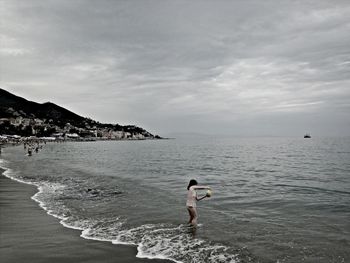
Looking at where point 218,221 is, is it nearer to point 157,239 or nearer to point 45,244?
point 157,239

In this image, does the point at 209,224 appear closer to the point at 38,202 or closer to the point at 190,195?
the point at 190,195

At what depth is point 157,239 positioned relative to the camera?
11602 millimetres

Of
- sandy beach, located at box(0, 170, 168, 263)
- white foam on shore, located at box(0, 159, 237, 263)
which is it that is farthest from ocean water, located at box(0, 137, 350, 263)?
sandy beach, located at box(0, 170, 168, 263)

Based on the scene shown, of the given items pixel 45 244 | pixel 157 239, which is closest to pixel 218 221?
pixel 157 239

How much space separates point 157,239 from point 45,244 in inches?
149

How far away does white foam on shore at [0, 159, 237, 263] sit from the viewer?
9891mm

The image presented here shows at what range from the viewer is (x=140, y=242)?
1116cm

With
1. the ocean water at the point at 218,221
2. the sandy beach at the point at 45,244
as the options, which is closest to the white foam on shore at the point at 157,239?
the ocean water at the point at 218,221

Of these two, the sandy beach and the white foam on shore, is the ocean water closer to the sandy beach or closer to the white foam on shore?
the white foam on shore

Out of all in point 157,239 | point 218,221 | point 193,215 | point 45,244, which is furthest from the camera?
point 218,221

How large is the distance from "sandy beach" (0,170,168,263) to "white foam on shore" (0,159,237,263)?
439 millimetres

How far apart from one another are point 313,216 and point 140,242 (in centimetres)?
948

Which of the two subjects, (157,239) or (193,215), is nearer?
(157,239)

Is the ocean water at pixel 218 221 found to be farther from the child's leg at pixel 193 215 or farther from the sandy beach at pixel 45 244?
the sandy beach at pixel 45 244
